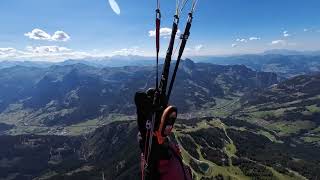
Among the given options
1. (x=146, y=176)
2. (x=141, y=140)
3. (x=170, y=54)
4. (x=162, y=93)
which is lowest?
(x=146, y=176)

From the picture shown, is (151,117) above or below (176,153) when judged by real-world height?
above

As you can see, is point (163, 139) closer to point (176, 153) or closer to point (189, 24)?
point (176, 153)

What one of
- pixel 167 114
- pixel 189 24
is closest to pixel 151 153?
pixel 167 114

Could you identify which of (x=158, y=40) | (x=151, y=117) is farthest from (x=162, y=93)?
(x=158, y=40)

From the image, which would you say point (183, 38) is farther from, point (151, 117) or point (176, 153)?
point (176, 153)

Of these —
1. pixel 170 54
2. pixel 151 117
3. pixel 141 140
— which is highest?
pixel 170 54

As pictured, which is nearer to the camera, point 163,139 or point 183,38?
point 163,139
